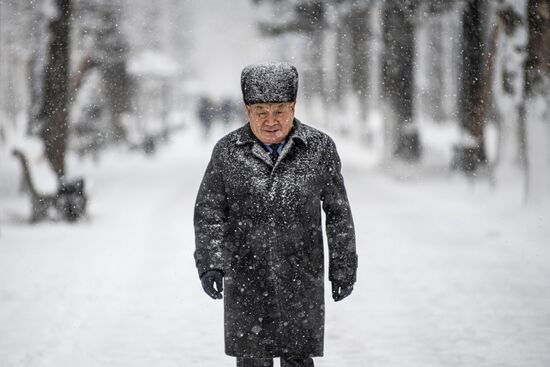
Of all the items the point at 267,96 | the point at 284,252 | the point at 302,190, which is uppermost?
the point at 267,96

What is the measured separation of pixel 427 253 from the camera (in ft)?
32.6

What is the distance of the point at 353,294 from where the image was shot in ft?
25.3

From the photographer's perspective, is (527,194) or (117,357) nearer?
(117,357)

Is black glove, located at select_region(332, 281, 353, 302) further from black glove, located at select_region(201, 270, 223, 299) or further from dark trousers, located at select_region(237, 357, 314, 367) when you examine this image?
black glove, located at select_region(201, 270, 223, 299)

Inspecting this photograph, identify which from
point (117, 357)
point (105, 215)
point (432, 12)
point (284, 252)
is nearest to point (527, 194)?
point (105, 215)

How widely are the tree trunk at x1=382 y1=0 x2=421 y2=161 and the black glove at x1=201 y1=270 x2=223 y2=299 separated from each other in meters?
17.8

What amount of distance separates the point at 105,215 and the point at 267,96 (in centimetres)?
1077

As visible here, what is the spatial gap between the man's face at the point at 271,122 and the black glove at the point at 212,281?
0.70 m

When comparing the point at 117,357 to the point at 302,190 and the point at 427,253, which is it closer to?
the point at 302,190

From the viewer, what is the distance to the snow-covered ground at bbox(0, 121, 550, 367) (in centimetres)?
575

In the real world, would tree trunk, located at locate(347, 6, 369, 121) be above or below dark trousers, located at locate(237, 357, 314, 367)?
above

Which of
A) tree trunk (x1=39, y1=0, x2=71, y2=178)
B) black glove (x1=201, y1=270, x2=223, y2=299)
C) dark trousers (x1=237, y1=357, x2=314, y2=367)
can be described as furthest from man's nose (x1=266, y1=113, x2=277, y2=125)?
tree trunk (x1=39, y1=0, x2=71, y2=178)

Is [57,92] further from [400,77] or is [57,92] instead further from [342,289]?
[342,289]

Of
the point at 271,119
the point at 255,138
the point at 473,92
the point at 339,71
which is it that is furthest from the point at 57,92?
the point at 339,71
